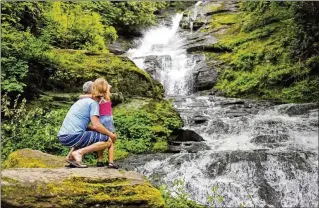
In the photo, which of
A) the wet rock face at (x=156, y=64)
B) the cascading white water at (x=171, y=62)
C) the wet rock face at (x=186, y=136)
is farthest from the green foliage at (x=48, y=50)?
the cascading white water at (x=171, y=62)

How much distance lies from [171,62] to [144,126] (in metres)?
10.8

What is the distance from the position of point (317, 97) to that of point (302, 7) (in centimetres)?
342

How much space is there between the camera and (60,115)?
31.2 ft

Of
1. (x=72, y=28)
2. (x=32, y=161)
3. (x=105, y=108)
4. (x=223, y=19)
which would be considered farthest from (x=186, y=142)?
(x=223, y=19)

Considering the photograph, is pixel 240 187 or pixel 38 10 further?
pixel 38 10

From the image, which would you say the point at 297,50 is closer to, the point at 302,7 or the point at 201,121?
the point at 302,7

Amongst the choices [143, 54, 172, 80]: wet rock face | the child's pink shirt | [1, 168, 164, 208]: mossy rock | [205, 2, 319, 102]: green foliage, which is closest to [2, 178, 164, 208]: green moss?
[1, 168, 164, 208]: mossy rock

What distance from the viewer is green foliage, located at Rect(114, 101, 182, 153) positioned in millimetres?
9703

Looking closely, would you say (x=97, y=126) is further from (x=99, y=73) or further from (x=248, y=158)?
(x=99, y=73)

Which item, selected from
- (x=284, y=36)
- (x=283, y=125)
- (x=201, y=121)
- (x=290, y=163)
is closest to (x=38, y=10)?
(x=201, y=121)

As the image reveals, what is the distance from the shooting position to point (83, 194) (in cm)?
383

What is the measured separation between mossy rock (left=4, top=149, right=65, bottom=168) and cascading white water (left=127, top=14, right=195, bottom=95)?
1333 cm

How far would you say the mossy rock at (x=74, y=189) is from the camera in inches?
141

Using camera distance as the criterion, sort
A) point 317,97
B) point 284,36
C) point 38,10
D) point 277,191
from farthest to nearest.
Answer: point 284,36
point 317,97
point 38,10
point 277,191
